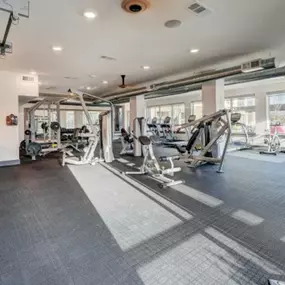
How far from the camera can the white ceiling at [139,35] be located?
2.74 metres

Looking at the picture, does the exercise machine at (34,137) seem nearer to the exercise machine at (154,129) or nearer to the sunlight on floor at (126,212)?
the sunlight on floor at (126,212)

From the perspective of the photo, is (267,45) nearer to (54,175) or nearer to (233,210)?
(233,210)

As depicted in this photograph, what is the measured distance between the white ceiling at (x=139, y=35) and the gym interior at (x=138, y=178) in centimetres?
2

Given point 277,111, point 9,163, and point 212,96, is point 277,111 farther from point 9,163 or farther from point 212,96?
point 9,163

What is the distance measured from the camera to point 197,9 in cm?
274

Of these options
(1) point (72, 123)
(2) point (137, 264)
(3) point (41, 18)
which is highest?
(3) point (41, 18)

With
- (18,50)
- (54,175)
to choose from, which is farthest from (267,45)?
(54,175)

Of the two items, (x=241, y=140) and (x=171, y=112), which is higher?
(x=171, y=112)

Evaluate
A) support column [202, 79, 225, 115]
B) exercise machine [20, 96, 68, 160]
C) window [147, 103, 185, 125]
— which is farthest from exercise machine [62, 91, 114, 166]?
window [147, 103, 185, 125]

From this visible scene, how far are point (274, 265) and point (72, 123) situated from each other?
1305 cm

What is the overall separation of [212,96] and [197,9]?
11.3ft

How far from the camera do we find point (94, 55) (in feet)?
15.1

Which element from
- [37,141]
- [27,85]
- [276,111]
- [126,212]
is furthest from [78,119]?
[126,212]

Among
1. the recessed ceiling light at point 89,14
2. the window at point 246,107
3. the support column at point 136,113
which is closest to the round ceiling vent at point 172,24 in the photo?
the recessed ceiling light at point 89,14
